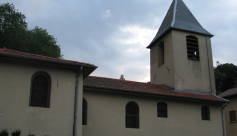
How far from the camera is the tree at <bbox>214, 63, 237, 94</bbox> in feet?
146

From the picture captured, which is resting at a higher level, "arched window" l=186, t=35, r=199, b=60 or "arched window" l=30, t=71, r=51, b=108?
"arched window" l=186, t=35, r=199, b=60

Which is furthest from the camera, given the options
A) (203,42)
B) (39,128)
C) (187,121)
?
(203,42)

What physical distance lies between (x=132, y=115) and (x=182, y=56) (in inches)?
269

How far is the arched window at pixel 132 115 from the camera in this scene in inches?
655

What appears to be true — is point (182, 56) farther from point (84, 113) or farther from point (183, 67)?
point (84, 113)

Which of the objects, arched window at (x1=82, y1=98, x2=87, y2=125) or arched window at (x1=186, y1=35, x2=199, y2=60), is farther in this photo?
arched window at (x1=186, y1=35, x2=199, y2=60)

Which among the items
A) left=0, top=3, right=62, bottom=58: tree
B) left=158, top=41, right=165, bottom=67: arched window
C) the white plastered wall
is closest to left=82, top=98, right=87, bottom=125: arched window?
the white plastered wall

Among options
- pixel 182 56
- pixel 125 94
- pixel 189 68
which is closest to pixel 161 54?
pixel 182 56

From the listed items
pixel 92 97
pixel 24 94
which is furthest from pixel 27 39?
pixel 24 94

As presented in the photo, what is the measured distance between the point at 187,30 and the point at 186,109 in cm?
672

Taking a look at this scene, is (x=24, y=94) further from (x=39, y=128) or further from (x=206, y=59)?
(x=206, y=59)

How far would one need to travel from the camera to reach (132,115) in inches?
663

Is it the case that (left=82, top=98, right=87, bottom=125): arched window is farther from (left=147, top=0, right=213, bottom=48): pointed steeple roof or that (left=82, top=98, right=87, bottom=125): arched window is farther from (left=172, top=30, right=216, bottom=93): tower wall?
(left=147, top=0, right=213, bottom=48): pointed steeple roof

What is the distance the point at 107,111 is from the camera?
15992 mm
